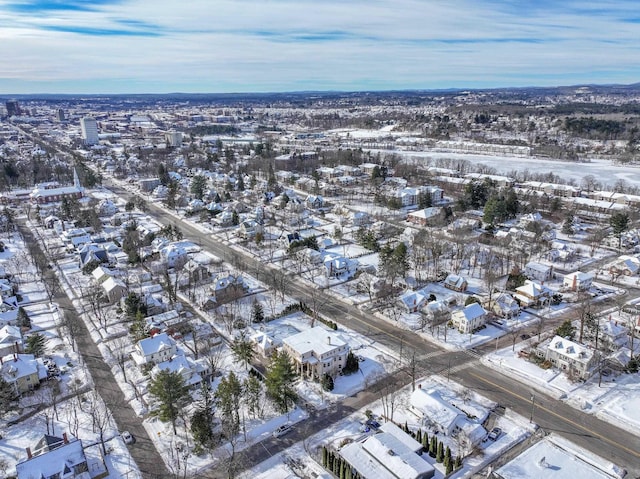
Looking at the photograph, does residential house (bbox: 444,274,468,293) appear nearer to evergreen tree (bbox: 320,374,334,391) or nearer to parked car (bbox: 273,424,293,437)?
evergreen tree (bbox: 320,374,334,391)

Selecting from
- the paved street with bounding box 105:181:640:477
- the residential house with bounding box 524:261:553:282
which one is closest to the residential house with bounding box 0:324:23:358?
the paved street with bounding box 105:181:640:477

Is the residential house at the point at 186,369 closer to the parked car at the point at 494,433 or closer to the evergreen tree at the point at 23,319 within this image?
the evergreen tree at the point at 23,319

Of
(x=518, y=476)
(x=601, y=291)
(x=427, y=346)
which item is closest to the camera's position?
(x=518, y=476)

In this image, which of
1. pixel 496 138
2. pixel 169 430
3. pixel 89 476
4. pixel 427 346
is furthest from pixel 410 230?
pixel 496 138

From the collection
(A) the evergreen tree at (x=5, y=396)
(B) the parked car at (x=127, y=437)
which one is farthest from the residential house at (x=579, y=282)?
(A) the evergreen tree at (x=5, y=396)

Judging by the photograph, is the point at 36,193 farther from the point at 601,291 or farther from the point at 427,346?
the point at 601,291

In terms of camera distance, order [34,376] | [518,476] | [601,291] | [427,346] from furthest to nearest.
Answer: [601,291]
[427,346]
[34,376]
[518,476]
